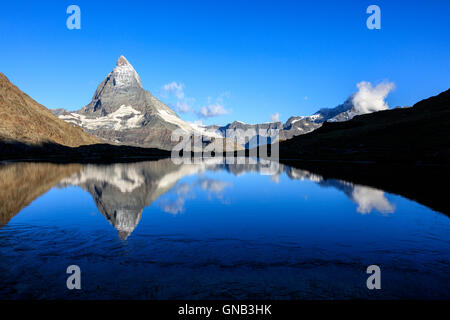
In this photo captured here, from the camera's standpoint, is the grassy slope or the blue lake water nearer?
the blue lake water

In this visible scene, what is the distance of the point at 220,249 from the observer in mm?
17578

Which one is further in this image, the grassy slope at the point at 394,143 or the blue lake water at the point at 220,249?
the grassy slope at the point at 394,143

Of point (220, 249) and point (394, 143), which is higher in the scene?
point (394, 143)

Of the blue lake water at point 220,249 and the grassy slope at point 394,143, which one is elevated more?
the grassy slope at point 394,143

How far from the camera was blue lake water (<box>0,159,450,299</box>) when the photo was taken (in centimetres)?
1251

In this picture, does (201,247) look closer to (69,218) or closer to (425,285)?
(425,285)

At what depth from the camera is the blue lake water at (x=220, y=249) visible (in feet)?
41.0

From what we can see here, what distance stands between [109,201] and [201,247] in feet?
62.5

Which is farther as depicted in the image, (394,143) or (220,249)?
(394,143)

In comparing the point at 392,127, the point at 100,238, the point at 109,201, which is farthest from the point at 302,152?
the point at 100,238

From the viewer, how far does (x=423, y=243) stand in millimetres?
19203

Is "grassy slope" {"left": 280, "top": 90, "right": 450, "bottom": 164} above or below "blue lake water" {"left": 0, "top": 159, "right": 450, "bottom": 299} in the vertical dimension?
above
